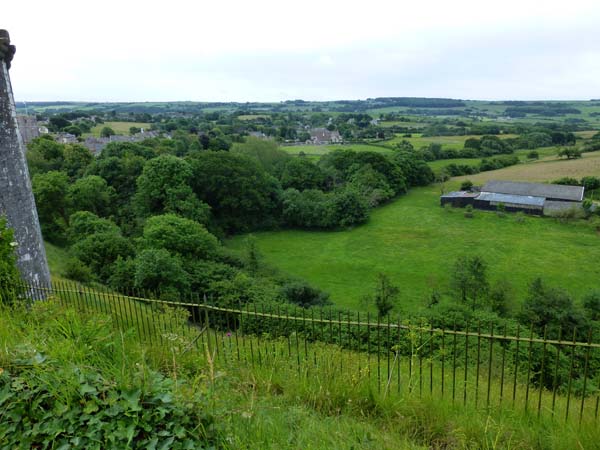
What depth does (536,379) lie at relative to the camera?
1212cm

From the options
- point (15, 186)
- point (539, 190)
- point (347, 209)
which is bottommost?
point (347, 209)

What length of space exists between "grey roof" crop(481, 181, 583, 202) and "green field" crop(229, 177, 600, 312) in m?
6.19

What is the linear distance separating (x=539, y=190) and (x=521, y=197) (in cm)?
310

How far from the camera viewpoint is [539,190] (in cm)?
5028

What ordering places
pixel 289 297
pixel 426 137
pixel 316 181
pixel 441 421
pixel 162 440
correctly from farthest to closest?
pixel 426 137, pixel 316 181, pixel 289 297, pixel 441 421, pixel 162 440

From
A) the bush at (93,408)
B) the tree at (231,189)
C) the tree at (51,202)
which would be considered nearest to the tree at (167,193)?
the tree at (231,189)

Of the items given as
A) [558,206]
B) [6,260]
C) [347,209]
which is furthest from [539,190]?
[6,260]

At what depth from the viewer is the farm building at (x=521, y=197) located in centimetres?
4678

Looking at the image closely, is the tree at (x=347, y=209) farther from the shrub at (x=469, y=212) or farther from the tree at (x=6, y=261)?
the tree at (x=6, y=261)

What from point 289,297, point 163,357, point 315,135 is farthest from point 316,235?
point 315,135

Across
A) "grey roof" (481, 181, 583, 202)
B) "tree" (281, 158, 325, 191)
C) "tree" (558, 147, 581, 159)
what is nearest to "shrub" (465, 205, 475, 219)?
"grey roof" (481, 181, 583, 202)

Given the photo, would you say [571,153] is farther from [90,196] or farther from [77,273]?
[77,273]

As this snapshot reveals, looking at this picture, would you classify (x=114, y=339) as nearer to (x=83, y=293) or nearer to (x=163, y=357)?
(x=163, y=357)

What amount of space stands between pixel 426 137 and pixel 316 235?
69.2 meters
